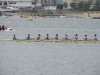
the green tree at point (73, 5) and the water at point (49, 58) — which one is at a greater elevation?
the water at point (49, 58)

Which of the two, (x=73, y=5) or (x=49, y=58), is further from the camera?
(x=73, y=5)

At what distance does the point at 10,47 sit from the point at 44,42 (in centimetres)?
485

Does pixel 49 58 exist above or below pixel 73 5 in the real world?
above

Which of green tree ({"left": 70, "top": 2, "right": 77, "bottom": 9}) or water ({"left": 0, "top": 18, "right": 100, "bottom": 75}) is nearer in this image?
water ({"left": 0, "top": 18, "right": 100, "bottom": 75})

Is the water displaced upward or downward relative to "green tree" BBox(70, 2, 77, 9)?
upward

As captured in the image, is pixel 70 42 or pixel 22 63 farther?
pixel 70 42

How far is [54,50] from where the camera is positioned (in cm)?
5344

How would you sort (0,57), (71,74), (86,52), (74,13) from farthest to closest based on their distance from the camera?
(74,13) → (86,52) → (0,57) → (71,74)

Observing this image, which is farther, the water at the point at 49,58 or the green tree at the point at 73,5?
the green tree at the point at 73,5

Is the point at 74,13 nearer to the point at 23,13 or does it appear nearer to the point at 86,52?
the point at 23,13

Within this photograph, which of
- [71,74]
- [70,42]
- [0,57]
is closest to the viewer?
[71,74]

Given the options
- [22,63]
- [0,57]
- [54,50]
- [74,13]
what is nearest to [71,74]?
[22,63]

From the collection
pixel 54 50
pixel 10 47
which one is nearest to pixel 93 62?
pixel 54 50

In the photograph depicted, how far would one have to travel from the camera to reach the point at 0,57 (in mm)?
47688
